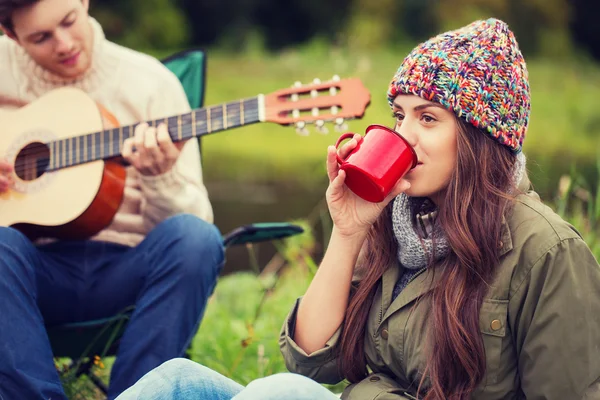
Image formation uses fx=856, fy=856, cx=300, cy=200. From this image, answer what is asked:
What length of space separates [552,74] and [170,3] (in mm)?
8615

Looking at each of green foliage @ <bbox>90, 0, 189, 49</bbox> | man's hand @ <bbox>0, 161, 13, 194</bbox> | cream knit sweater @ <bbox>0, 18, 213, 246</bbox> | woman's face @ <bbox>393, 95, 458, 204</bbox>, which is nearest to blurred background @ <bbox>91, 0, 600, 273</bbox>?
green foliage @ <bbox>90, 0, 189, 49</bbox>

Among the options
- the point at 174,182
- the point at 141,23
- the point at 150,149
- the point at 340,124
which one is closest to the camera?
the point at 340,124

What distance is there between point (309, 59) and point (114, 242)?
11347 millimetres

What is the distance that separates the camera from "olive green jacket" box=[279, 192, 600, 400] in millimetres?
1556

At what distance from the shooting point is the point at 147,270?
8.00ft

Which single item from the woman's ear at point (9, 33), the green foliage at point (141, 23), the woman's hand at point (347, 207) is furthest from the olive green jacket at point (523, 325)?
the green foliage at point (141, 23)

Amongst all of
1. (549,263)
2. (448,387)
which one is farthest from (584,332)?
(448,387)

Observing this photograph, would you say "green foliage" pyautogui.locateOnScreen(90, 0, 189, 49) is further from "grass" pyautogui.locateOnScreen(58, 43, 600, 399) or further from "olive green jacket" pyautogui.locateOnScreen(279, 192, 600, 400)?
"olive green jacket" pyautogui.locateOnScreen(279, 192, 600, 400)

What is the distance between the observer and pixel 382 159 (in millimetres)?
1680

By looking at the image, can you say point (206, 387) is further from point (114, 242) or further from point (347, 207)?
point (114, 242)

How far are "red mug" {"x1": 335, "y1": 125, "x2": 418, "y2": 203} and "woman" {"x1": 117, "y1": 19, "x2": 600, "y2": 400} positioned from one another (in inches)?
1.8

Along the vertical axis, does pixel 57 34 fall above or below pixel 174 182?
above

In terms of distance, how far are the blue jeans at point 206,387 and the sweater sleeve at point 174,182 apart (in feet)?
3.41

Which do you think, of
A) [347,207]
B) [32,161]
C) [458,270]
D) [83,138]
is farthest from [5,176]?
[458,270]
